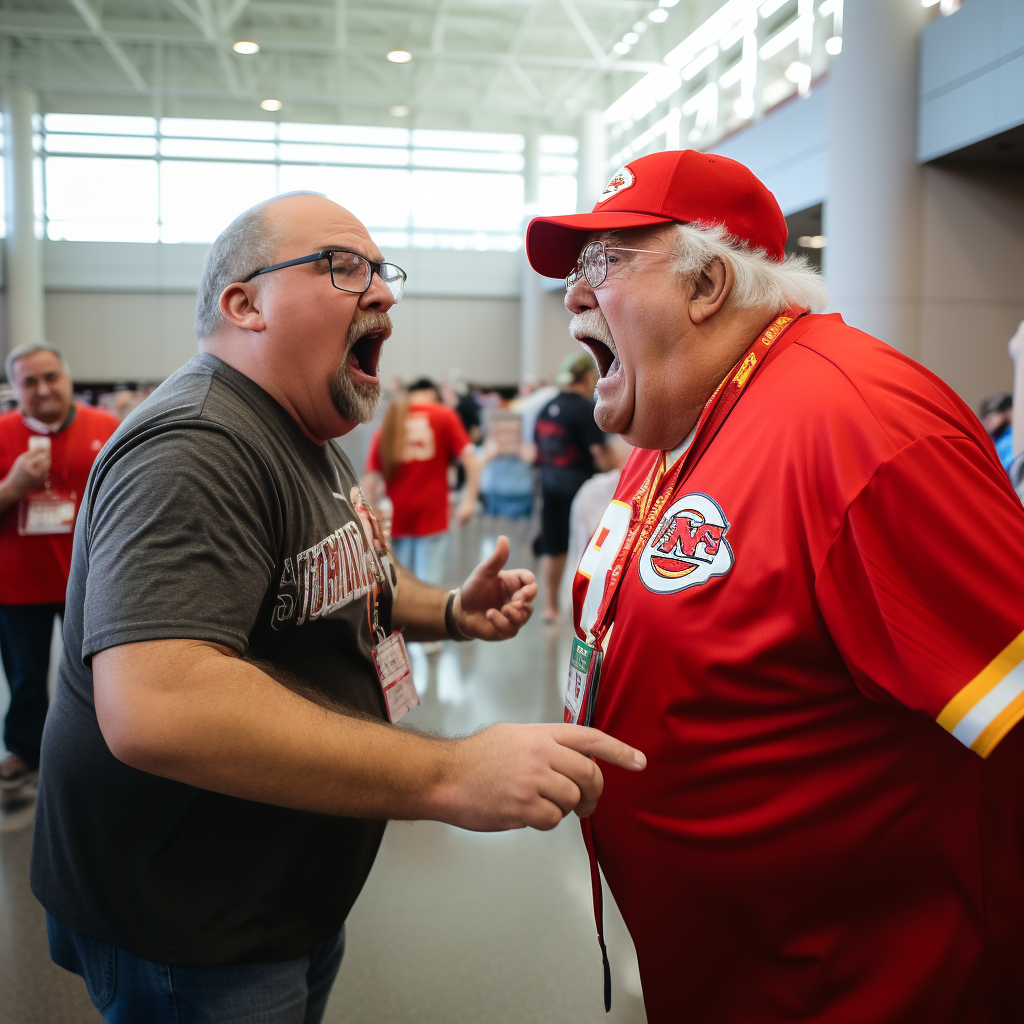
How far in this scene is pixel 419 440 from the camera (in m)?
5.47

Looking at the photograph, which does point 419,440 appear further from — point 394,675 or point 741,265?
point 741,265

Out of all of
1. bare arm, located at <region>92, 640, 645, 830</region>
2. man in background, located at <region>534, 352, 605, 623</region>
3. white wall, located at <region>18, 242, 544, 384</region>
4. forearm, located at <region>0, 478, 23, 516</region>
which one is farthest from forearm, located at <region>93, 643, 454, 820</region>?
white wall, located at <region>18, 242, 544, 384</region>

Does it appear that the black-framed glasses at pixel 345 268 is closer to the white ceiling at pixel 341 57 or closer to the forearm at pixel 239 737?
the forearm at pixel 239 737

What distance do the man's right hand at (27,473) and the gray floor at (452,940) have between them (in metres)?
1.34

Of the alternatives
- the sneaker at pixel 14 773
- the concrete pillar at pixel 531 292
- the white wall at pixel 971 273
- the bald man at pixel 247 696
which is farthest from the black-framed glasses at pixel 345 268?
the concrete pillar at pixel 531 292

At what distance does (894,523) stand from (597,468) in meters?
5.13

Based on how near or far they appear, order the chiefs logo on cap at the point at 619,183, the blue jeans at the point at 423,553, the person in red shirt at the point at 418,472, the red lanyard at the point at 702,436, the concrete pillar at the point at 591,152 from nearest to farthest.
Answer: the red lanyard at the point at 702,436, the chiefs logo on cap at the point at 619,183, the person in red shirt at the point at 418,472, the blue jeans at the point at 423,553, the concrete pillar at the point at 591,152

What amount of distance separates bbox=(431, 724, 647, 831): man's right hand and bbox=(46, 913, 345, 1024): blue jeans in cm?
50

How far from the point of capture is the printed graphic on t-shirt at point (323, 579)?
1206mm

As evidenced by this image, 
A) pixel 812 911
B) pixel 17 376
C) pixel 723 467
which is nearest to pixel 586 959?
pixel 812 911

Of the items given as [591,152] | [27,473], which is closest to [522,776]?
[27,473]

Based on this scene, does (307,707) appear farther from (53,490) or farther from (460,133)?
(460,133)

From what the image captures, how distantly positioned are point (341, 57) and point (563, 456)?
50.1 feet

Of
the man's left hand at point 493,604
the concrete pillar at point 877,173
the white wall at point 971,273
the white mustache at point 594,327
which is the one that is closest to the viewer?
the white mustache at point 594,327
